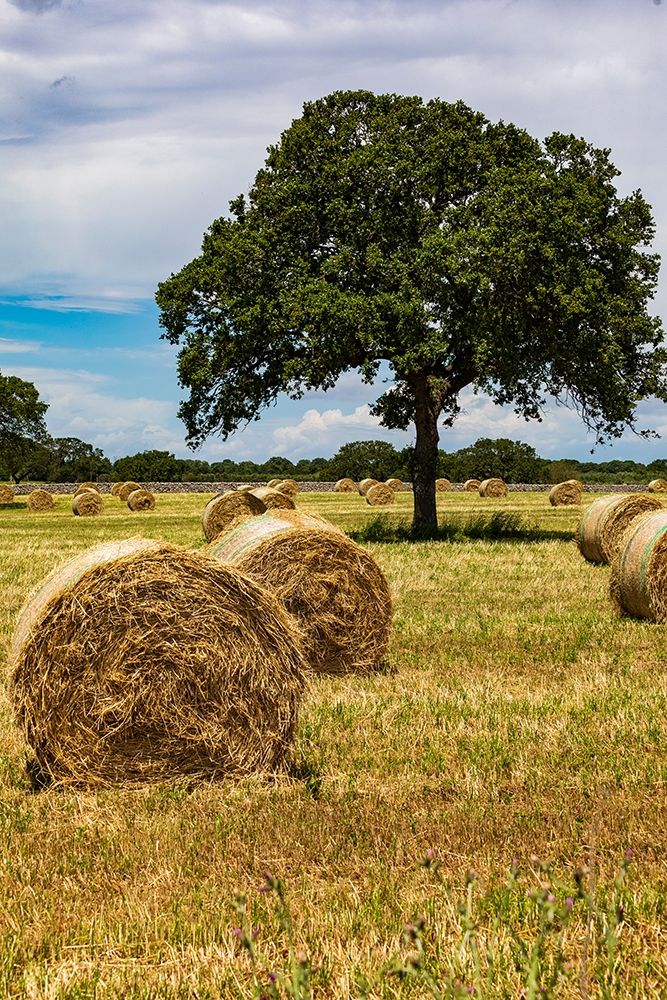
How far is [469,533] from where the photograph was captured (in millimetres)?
27625

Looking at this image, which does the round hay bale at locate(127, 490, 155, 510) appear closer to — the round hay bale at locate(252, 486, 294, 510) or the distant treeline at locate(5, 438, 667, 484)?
the round hay bale at locate(252, 486, 294, 510)

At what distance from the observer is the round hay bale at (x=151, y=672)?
6.81 meters

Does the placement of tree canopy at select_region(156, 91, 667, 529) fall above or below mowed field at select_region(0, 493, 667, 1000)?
above

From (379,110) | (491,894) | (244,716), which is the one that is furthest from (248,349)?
(491,894)

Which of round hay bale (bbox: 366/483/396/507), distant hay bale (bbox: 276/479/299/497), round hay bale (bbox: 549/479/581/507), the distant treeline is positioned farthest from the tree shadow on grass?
the distant treeline

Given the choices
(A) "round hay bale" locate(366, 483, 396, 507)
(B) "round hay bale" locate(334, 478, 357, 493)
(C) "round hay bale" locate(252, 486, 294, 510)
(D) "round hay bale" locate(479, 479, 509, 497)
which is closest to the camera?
(C) "round hay bale" locate(252, 486, 294, 510)

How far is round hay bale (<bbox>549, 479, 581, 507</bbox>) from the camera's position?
164ft

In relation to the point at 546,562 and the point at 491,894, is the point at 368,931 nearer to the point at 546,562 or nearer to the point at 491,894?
the point at 491,894

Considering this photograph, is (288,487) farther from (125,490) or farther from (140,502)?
(125,490)

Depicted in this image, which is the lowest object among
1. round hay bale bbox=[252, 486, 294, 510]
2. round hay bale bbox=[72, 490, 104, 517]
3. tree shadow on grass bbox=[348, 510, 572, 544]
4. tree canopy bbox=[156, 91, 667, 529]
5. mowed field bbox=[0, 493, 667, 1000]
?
mowed field bbox=[0, 493, 667, 1000]

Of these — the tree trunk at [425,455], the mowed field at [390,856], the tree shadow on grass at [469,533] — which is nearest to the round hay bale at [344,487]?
the tree shadow on grass at [469,533]

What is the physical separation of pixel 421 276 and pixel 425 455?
17.8ft

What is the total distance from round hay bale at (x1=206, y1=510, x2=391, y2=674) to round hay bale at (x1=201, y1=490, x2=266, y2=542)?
52.9 feet

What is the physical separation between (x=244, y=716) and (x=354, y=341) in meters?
20.0
